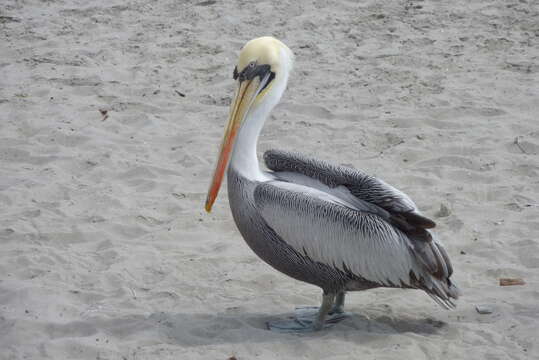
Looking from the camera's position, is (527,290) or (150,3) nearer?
(527,290)

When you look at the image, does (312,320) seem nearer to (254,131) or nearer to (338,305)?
(338,305)

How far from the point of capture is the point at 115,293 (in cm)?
448

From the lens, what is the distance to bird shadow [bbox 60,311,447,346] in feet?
13.2

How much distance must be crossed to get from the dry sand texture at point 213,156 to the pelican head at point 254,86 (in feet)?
3.00

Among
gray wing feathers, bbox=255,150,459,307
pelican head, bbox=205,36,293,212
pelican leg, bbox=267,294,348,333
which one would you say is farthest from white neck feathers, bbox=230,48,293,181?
pelican leg, bbox=267,294,348,333

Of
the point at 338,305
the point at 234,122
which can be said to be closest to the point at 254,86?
the point at 234,122

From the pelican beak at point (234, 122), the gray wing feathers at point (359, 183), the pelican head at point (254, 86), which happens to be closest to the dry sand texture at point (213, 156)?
the gray wing feathers at point (359, 183)

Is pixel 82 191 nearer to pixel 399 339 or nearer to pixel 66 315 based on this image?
pixel 66 315

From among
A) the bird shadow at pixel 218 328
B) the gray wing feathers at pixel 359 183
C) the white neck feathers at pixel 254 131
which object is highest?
the white neck feathers at pixel 254 131

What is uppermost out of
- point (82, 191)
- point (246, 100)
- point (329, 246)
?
point (246, 100)

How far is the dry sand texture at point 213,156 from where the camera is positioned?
412 centimetres

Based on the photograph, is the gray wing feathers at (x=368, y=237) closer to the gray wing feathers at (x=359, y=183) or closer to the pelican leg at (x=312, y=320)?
the gray wing feathers at (x=359, y=183)

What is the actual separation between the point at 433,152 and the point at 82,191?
2622mm

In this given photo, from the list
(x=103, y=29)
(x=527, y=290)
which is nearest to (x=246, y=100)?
(x=527, y=290)
